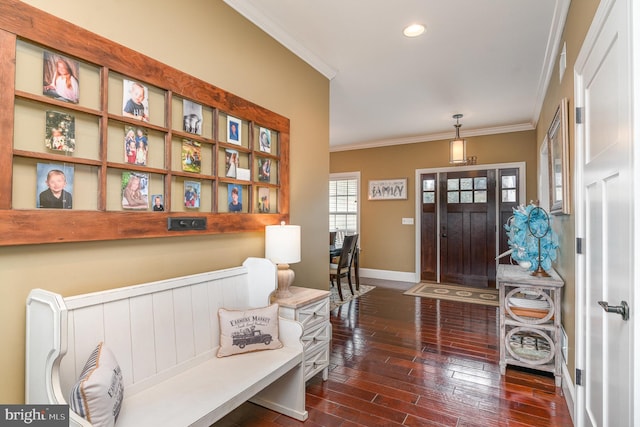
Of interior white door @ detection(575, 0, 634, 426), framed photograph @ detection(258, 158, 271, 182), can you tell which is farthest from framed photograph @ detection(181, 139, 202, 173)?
interior white door @ detection(575, 0, 634, 426)

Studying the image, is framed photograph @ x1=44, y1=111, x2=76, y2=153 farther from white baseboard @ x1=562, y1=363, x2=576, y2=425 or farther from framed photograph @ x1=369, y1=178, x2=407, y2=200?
framed photograph @ x1=369, y1=178, x2=407, y2=200

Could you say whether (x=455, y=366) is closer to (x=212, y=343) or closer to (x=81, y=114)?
(x=212, y=343)

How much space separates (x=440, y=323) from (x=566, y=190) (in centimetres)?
214

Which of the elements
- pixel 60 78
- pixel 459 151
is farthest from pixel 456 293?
pixel 60 78

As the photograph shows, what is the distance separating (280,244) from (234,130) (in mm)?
842

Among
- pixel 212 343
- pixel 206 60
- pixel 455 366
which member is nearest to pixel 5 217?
pixel 212 343

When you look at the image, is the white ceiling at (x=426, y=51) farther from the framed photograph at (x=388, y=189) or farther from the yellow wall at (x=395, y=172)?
the framed photograph at (x=388, y=189)

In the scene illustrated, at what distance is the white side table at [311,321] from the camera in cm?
225

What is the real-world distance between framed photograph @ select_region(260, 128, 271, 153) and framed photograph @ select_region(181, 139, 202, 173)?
0.60m

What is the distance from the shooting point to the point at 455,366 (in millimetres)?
2764

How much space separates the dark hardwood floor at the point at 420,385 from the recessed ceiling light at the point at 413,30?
2.70 metres

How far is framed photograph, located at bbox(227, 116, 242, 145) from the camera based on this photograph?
226 centimetres

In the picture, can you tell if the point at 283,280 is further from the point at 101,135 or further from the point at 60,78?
the point at 60,78

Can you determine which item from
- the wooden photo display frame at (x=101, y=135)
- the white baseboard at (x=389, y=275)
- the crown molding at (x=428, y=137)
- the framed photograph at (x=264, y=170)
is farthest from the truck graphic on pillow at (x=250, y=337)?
the crown molding at (x=428, y=137)
